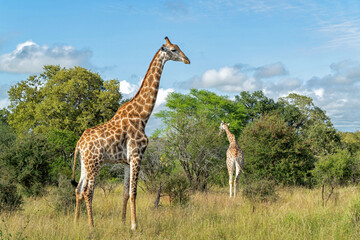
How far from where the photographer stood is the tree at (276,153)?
17.2 m

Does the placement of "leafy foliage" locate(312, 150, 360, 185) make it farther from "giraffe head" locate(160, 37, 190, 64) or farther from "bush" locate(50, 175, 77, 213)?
"bush" locate(50, 175, 77, 213)

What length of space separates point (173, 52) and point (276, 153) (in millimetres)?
10610

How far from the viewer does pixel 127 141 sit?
809 cm

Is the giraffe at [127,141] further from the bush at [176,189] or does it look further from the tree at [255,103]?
the tree at [255,103]

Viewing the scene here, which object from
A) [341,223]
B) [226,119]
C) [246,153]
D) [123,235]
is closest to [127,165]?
[123,235]

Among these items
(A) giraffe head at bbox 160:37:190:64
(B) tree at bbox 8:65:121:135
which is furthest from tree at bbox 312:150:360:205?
(B) tree at bbox 8:65:121:135

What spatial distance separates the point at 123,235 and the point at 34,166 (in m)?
9.32

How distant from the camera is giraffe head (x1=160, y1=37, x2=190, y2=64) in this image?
8.52 meters

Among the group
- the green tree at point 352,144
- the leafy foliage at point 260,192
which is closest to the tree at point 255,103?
the green tree at point 352,144

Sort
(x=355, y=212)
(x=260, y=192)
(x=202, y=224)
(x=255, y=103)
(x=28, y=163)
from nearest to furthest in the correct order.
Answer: (x=202, y=224)
(x=355, y=212)
(x=260, y=192)
(x=28, y=163)
(x=255, y=103)

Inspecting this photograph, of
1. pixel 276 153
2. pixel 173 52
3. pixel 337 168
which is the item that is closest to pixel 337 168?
pixel 337 168

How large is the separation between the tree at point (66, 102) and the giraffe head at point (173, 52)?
70.4 ft

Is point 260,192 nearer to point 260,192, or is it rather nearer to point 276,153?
point 260,192

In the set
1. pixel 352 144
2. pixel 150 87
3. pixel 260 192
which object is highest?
pixel 150 87
